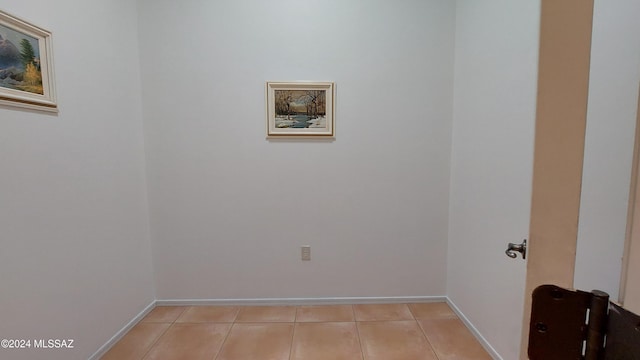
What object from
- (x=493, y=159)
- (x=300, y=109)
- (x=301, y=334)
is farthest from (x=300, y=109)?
(x=301, y=334)

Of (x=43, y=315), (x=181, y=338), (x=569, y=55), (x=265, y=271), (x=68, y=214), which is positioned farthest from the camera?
(x=265, y=271)

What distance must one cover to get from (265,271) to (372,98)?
168cm

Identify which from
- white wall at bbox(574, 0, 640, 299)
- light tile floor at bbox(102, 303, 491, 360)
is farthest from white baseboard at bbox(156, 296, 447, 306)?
white wall at bbox(574, 0, 640, 299)

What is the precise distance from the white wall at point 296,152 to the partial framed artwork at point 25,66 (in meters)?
0.75

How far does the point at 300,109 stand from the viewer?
223 cm

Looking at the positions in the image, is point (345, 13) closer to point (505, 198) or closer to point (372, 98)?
point (372, 98)

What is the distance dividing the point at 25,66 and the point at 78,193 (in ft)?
2.26

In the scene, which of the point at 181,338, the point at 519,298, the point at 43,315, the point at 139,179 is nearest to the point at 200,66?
the point at 139,179

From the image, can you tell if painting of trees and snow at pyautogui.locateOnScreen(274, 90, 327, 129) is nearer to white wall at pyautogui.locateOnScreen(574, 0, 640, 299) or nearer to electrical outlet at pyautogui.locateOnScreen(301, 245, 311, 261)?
electrical outlet at pyautogui.locateOnScreen(301, 245, 311, 261)

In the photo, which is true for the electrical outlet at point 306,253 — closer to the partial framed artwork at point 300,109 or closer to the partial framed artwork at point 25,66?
the partial framed artwork at point 300,109

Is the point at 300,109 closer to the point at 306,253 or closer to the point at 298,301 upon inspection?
the point at 306,253

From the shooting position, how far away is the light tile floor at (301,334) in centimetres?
180

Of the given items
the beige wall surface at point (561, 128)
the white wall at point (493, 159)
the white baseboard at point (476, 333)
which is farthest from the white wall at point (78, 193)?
the white baseboard at point (476, 333)

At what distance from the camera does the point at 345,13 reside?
2182 mm
